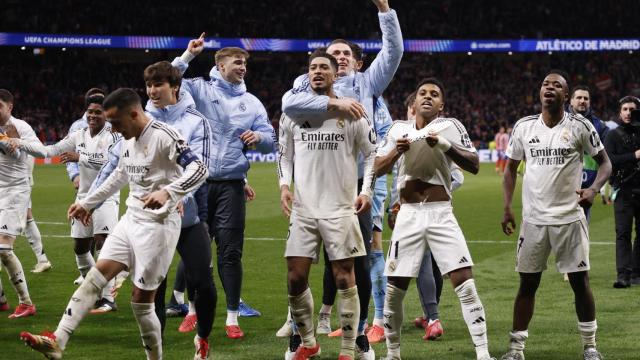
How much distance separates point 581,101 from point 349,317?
5.05 meters

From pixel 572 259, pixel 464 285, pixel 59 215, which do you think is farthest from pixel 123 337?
pixel 59 215

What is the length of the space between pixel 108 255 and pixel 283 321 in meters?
3.33

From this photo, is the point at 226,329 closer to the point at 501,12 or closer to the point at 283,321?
the point at 283,321

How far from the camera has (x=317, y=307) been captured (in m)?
10.3

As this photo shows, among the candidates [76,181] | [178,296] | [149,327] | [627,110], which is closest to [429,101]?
[149,327]

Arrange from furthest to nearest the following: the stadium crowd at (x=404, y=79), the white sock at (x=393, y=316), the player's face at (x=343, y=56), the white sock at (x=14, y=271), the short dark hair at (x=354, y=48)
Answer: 1. the stadium crowd at (x=404, y=79)
2. the white sock at (x=14, y=271)
3. the short dark hair at (x=354, y=48)
4. the player's face at (x=343, y=56)
5. the white sock at (x=393, y=316)

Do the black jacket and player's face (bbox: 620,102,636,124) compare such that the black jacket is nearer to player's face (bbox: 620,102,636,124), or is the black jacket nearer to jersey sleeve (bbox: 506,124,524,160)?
player's face (bbox: 620,102,636,124)

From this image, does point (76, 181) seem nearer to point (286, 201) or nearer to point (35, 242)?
point (35, 242)

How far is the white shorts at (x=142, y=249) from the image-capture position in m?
6.57

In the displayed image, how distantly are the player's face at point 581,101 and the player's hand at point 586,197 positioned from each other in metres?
3.52

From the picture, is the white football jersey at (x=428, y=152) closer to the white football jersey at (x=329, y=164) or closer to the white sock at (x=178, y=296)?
the white football jersey at (x=329, y=164)

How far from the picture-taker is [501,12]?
6319 cm

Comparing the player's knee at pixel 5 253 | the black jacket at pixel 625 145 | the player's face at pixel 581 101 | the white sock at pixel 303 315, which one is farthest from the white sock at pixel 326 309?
the black jacket at pixel 625 145

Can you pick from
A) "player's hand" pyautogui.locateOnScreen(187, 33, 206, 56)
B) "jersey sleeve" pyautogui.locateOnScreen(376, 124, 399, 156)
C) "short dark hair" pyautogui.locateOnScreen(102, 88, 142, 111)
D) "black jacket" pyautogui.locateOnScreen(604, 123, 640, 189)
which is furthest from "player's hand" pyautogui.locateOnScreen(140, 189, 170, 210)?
"black jacket" pyautogui.locateOnScreen(604, 123, 640, 189)
